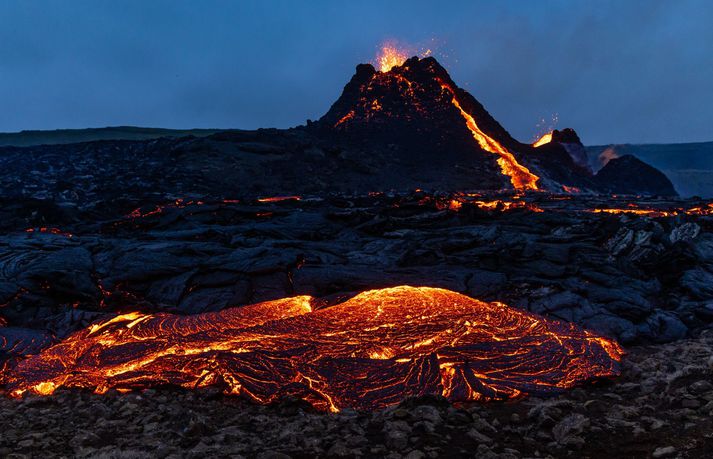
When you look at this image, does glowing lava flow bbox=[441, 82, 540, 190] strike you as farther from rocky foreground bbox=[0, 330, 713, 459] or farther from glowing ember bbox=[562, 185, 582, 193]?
rocky foreground bbox=[0, 330, 713, 459]

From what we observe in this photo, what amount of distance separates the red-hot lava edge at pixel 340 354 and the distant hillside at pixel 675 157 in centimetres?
10433

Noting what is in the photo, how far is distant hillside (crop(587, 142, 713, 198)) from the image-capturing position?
322 ft

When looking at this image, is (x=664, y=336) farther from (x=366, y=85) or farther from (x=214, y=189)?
(x=366, y=85)

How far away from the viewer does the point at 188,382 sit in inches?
245

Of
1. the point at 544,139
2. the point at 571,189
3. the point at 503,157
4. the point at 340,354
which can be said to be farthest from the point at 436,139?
the point at 340,354

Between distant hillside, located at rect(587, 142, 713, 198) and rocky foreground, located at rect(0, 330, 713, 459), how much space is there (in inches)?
4203

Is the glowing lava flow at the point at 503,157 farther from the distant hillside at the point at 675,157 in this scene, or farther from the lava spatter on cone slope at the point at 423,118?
the distant hillside at the point at 675,157

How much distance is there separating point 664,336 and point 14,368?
37.7 feet

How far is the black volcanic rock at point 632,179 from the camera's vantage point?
2530 inches

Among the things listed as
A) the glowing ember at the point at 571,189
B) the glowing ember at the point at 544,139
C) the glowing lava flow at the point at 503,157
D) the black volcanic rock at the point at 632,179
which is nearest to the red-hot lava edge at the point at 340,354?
the glowing lava flow at the point at 503,157

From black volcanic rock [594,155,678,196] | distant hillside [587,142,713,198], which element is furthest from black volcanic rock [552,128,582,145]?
distant hillside [587,142,713,198]

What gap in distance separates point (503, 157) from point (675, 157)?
102 metres

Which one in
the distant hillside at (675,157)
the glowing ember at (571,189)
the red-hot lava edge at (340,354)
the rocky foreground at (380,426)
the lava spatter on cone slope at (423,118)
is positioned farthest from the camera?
the distant hillside at (675,157)

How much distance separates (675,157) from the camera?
409 ft
